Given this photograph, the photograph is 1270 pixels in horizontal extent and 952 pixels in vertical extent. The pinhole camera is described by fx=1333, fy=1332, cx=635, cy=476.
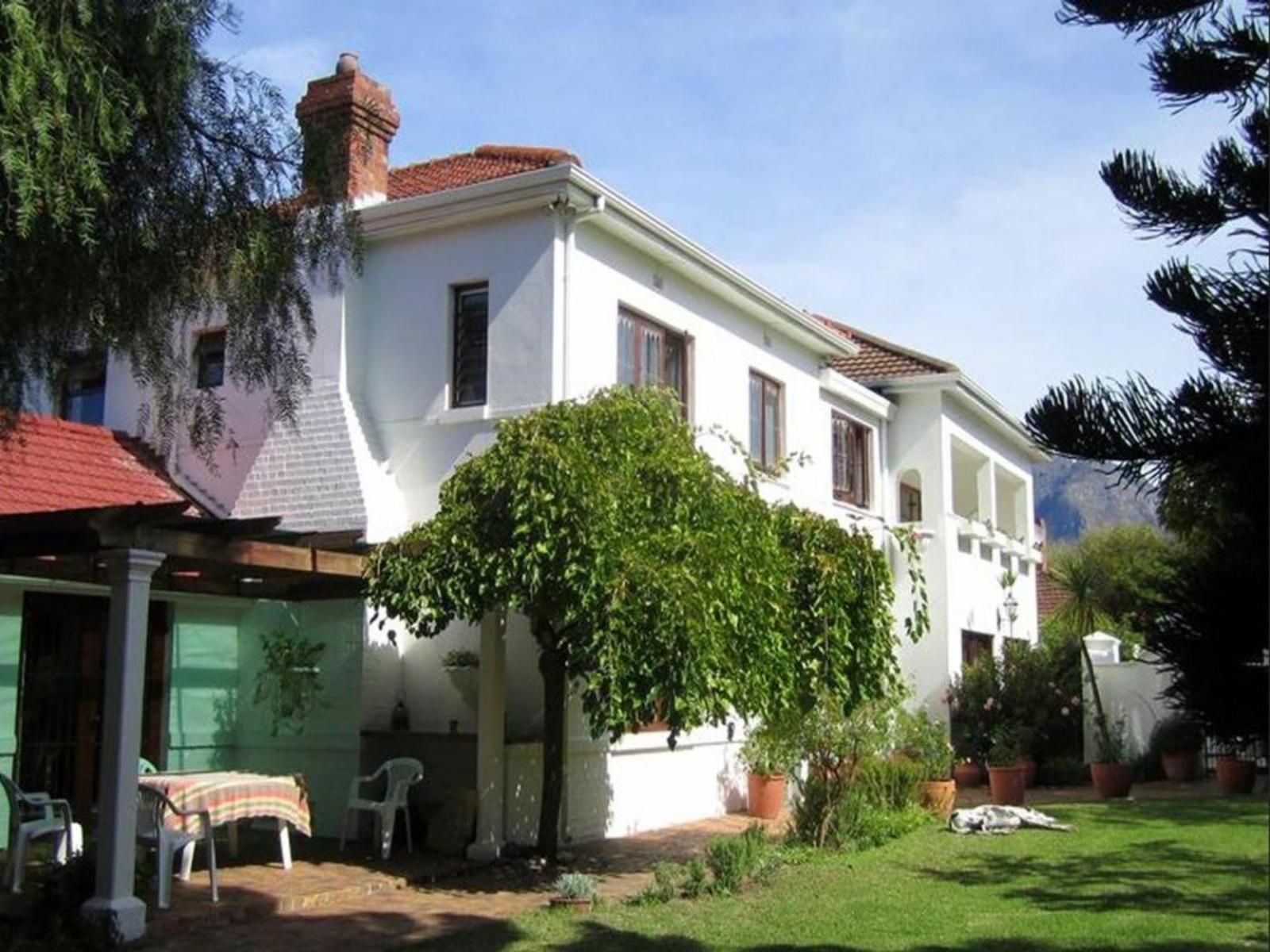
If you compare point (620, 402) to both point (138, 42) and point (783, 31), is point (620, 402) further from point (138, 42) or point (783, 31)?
point (783, 31)

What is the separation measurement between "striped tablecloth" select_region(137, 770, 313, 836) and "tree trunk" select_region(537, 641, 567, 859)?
2.20m

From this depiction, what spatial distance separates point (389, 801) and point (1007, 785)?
8.91 m

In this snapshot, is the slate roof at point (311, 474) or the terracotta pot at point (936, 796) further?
the terracotta pot at point (936, 796)

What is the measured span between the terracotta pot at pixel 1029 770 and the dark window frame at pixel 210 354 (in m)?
12.9

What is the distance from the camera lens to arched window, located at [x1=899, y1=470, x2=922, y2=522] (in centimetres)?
2434

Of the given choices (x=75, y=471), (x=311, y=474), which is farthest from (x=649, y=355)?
(x=75, y=471)

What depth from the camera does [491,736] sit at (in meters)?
13.5

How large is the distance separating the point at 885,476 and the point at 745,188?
1615 cm

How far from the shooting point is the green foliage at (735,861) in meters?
11.3

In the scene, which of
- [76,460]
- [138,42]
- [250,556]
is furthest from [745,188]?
[76,460]

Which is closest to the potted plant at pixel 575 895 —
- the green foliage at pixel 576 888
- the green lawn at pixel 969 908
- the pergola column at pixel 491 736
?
the green foliage at pixel 576 888

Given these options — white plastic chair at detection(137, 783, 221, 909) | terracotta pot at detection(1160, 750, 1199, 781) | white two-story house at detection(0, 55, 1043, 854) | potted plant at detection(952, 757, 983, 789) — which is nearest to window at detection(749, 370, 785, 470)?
white two-story house at detection(0, 55, 1043, 854)

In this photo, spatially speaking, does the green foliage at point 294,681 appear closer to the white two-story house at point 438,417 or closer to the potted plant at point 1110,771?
the white two-story house at point 438,417

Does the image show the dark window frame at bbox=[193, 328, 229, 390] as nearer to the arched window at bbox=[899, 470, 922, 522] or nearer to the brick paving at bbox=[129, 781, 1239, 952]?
the brick paving at bbox=[129, 781, 1239, 952]
